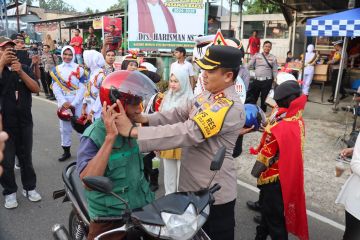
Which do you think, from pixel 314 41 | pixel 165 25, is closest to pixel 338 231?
pixel 165 25

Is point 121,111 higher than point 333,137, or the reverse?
point 121,111

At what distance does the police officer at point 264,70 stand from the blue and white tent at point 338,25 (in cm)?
125

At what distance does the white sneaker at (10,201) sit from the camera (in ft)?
13.4

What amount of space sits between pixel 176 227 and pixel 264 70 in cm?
786

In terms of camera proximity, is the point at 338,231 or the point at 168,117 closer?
the point at 168,117

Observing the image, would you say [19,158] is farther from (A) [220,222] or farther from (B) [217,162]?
(B) [217,162]

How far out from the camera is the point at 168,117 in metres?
2.58

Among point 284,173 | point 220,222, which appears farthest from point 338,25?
point 220,222

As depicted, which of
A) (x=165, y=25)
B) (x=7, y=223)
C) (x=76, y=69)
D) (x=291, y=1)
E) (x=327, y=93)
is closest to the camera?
(x=7, y=223)

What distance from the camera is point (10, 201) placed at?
411cm

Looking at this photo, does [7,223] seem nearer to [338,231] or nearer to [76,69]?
[76,69]

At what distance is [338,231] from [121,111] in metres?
3.11

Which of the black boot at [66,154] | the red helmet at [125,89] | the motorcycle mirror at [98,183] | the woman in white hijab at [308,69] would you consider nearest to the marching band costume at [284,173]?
the red helmet at [125,89]

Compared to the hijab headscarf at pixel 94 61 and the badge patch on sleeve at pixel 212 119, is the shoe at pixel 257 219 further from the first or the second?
the hijab headscarf at pixel 94 61
